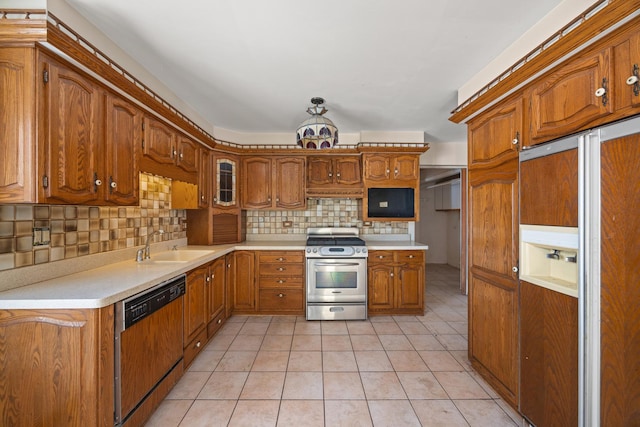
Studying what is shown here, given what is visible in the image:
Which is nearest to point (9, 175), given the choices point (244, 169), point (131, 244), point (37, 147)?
point (37, 147)

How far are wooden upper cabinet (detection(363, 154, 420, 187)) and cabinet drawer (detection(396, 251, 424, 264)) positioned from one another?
0.90m

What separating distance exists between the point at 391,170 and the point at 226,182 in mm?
2154

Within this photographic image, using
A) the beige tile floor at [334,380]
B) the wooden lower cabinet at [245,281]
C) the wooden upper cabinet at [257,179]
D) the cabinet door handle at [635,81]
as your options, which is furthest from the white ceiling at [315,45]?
the beige tile floor at [334,380]

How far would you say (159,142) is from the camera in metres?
2.26

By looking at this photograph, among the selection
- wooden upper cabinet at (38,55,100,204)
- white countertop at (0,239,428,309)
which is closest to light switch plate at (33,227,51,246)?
white countertop at (0,239,428,309)

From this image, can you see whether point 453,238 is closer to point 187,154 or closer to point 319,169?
point 319,169

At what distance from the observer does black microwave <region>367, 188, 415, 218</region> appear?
144 inches

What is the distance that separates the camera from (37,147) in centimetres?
130

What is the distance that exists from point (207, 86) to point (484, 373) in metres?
3.22

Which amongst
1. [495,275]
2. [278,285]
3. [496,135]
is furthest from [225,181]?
[495,275]

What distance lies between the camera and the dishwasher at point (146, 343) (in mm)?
1411

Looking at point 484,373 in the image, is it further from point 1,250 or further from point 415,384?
point 1,250

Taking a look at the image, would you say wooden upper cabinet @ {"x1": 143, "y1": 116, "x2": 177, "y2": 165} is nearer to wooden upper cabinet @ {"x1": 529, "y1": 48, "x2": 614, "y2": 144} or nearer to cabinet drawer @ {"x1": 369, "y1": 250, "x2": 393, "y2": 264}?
cabinet drawer @ {"x1": 369, "y1": 250, "x2": 393, "y2": 264}

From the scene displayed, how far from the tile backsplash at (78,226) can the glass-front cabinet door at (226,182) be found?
613 mm
